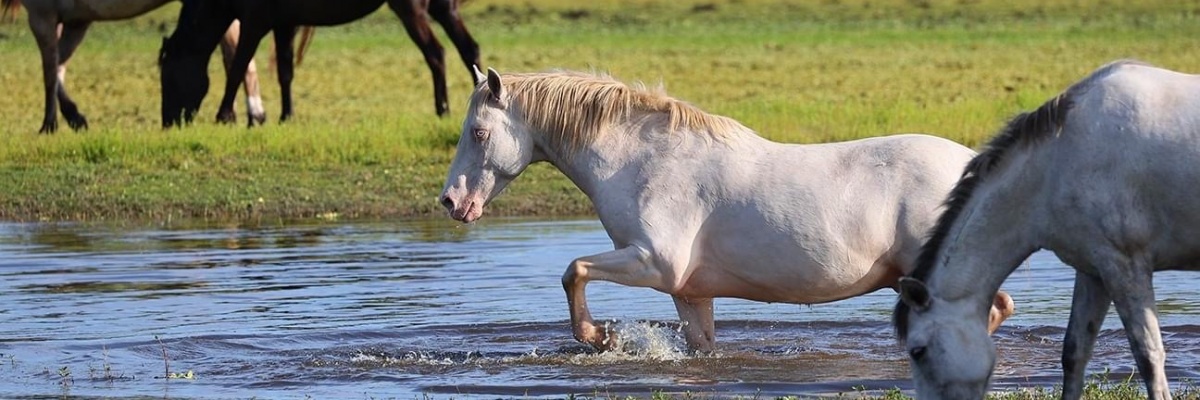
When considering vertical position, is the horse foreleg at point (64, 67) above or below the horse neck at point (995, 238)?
below

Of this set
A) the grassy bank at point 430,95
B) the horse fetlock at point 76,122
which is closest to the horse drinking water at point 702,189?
the grassy bank at point 430,95

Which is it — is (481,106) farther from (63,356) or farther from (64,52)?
(64,52)

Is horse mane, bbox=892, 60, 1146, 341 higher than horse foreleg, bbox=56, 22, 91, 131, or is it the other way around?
horse mane, bbox=892, 60, 1146, 341

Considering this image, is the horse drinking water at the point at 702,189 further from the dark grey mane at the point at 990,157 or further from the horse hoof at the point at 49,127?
the horse hoof at the point at 49,127

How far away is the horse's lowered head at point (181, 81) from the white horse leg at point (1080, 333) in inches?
454

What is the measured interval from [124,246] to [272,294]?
2581 mm

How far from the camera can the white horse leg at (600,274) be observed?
301 inches

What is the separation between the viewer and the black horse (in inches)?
653

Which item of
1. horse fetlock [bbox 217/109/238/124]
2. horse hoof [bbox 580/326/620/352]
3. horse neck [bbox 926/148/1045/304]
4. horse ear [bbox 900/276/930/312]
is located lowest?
horse fetlock [bbox 217/109/238/124]

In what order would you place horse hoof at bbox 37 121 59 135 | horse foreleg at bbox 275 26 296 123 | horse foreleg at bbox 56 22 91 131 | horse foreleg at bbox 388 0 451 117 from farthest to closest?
horse foreleg at bbox 275 26 296 123 < horse foreleg at bbox 56 22 91 131 < horse foreleg at bbox 388 0 451 117 < horse hoof at bbox 37 121 59 135

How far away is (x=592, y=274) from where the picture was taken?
25.4 feet

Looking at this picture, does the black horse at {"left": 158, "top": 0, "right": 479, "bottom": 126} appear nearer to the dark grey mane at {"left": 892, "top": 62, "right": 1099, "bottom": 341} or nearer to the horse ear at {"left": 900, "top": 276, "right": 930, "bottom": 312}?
the dark grey mane at {"left": 892, "top": 62, "right": 1099, "bottom": 341}

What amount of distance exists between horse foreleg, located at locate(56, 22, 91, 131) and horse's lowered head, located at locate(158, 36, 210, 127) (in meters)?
0.89

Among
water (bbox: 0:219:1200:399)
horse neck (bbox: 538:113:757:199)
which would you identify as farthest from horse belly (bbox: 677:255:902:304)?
horse neck (bbox: 538:113:757:199)
